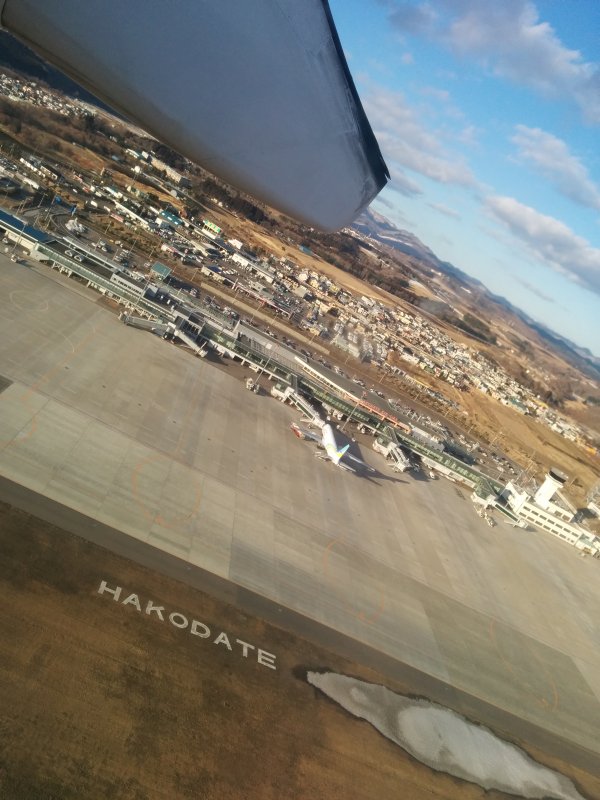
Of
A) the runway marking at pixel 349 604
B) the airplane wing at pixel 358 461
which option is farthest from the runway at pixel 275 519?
the airplane wing at pixel 358 461

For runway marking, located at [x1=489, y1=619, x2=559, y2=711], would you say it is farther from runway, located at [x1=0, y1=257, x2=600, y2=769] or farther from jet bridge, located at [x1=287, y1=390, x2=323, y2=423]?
jet bridge, located at [x1=287, y1=390, x2=323, y2=423]

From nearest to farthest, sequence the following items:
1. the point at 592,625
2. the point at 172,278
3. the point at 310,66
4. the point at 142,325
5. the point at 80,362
Answer: the point at 310,66 < the point at 80,362 < the point at 592,625 < the point at 142,325 < the point at 172,278

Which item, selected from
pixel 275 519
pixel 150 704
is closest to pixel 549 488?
pixel 275 519

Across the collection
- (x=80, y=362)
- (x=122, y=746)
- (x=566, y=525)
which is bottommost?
(x=122, y=746)

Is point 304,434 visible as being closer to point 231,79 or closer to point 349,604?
point 349,604

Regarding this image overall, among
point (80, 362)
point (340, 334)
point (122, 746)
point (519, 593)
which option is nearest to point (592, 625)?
point (519, 593)

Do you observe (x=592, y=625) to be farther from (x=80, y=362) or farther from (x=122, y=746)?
(x=80, y=362)
